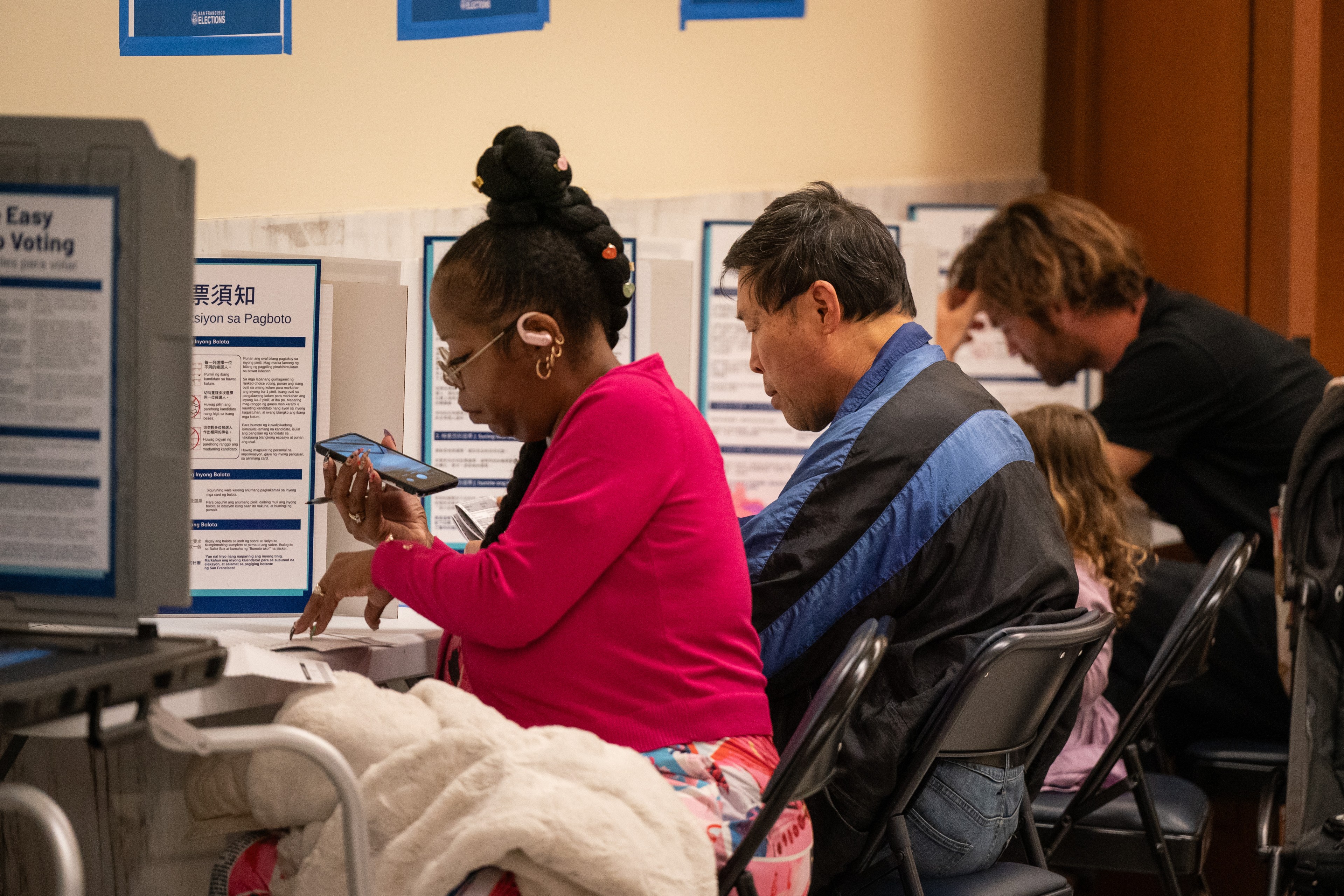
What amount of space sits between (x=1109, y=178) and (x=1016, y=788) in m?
2.49

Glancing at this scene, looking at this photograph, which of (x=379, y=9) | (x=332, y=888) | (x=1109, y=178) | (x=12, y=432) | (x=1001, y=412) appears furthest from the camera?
(x=1109, y=178)

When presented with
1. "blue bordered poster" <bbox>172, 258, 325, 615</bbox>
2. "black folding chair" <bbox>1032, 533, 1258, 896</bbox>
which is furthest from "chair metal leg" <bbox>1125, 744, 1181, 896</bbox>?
"blue bordered poster" <bbox>172, 258, 325, 615</bbox>

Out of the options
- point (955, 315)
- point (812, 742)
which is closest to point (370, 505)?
point (812, 742)

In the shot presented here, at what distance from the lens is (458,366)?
1471 millimetres

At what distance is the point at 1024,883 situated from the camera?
1.49 meters

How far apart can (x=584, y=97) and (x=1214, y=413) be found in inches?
61.6

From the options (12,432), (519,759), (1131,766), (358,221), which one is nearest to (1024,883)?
(1131,766)

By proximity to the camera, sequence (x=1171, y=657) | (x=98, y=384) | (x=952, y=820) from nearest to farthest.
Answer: (x=98, y=384), (x=952, y=820), (x=1171, y=657)

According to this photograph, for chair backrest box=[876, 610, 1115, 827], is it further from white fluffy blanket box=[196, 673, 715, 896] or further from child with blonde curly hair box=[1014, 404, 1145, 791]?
child with blonde curly hair box=[1014, 404, 1145, 791]

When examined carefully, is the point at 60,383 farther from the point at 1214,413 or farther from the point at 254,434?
the point at 1214,413

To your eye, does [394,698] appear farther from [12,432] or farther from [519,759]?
[12,432]

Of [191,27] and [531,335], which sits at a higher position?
[191,27]

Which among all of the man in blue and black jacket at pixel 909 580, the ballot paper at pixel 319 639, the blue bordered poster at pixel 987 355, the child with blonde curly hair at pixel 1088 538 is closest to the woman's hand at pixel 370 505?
the ballot paper at pixel 319 639

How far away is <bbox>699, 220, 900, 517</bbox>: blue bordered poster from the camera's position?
238 centimetres
